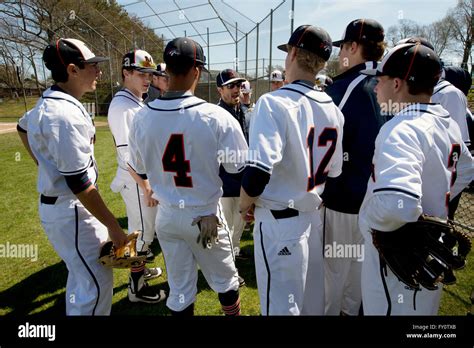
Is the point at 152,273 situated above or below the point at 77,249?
below

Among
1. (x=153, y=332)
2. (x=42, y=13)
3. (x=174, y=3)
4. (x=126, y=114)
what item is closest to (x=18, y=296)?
(x=153, y=332)

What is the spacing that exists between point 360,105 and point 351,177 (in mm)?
558

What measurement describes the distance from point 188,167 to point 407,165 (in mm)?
1332

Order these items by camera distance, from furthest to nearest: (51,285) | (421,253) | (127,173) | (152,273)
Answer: (152,273), (51,285), (127,173), (421,253)

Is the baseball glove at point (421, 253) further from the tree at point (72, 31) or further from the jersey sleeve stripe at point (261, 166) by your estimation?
the tree at point (72, 31)

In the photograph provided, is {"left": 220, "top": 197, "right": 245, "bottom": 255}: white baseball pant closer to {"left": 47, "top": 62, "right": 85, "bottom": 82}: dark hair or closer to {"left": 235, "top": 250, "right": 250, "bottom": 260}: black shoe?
{"left": 235, "top": 250, "right": 250, "bottom": 260}: black shoe

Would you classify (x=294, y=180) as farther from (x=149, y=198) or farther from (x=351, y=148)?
(x=149, y=198)

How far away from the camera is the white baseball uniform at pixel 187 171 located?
6.85ft

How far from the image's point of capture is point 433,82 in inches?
69.1

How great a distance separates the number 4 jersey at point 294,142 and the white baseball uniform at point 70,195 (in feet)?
3.75

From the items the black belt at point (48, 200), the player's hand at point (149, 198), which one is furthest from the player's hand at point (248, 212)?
the black belt at point (48, 200)

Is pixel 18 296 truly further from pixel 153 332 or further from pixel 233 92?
pixel 233 92

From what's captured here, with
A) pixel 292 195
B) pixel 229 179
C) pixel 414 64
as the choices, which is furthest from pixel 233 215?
pixel 414 64

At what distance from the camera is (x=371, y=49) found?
246cm
